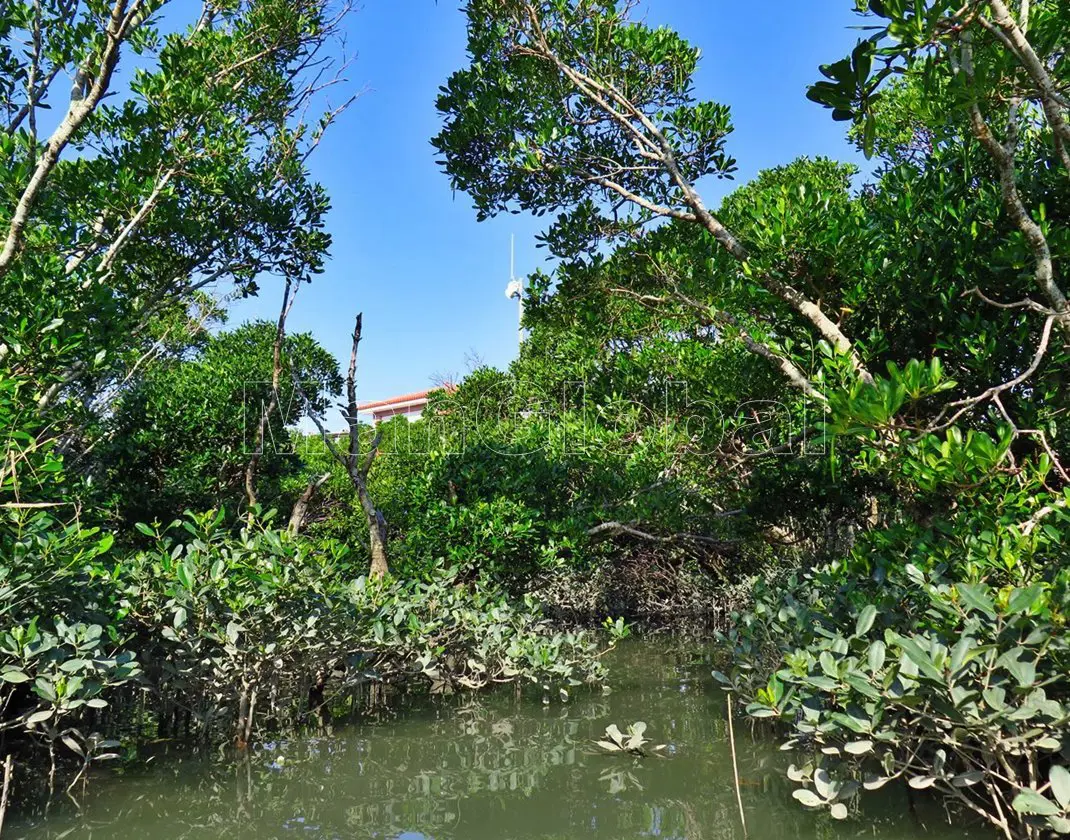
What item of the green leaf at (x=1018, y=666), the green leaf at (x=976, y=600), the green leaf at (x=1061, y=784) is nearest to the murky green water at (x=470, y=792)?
the green leaf at (x=1061, y=784)

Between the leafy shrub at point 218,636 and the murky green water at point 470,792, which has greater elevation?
the leafy shrub at point 218,636

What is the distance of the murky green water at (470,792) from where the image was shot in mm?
4230

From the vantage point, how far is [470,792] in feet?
16.1

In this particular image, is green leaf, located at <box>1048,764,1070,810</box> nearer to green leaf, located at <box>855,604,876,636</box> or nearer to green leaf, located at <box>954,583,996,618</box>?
green leaf, located at <box>954,583,996,618</box>

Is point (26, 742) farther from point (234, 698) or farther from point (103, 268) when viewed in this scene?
point (103, 268)

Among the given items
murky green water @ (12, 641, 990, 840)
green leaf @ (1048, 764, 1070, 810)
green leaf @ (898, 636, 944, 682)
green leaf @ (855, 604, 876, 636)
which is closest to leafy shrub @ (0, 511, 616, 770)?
murky green water @ (12, 641, 990, 840)

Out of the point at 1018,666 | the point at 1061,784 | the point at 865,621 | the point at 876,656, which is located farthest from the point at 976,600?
the point at 1061,784

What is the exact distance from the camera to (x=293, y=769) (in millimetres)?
5289

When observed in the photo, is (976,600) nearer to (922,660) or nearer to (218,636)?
(922,660)

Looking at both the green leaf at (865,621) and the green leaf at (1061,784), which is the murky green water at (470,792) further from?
the green leaf at (865,621)

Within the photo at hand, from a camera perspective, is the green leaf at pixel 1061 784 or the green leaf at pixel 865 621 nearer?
the green leaf at pixel 1061 784

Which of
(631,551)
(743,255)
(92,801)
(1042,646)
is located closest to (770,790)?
(1042,646)

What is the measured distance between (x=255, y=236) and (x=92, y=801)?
21.1 ft

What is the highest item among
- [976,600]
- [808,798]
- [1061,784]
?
[976,600]
